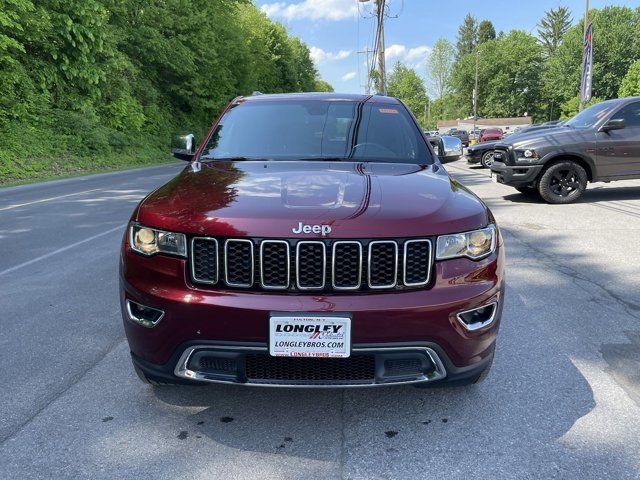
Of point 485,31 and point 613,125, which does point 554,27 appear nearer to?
point 485,31

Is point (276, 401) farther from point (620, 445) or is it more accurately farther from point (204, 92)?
point (204, 92)

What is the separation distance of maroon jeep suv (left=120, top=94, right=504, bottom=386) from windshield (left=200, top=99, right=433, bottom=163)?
3.40 feet

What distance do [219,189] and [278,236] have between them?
2.06ft

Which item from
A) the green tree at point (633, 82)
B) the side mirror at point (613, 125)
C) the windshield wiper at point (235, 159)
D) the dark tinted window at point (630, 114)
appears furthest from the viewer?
the green tree at point (633, 82)

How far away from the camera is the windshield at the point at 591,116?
9781mm

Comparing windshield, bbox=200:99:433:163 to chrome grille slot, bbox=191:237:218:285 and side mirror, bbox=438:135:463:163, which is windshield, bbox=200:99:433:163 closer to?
side mirror, bbox=438:135:463:163

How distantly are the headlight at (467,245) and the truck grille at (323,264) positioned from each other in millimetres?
76

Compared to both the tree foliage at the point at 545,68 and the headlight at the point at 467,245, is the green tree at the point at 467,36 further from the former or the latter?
the headlight at the point at 467,245

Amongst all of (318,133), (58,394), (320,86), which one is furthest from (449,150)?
(320,86)

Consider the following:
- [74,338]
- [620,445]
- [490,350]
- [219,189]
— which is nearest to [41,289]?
[74,338]

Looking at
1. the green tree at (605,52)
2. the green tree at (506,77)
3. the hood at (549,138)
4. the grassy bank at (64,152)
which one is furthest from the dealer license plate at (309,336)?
the green tree at (506,77)

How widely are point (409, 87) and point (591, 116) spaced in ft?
352

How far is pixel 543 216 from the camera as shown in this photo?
28.1 feet

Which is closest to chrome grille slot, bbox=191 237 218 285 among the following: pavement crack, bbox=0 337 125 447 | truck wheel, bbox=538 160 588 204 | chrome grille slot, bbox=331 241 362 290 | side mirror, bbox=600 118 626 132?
chrome grille slot, bbox=331 241 362 290
